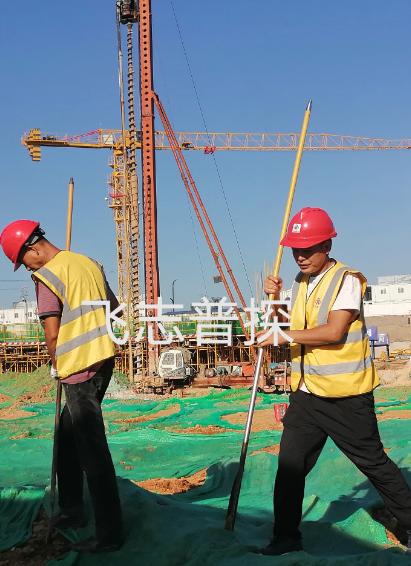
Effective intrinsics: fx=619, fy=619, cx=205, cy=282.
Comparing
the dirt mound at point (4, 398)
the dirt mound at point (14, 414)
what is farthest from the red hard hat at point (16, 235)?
the dirt mound at point (4, 398)

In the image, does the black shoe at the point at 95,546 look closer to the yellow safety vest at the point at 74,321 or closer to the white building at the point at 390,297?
the yellow safety vest at the point at 74,321

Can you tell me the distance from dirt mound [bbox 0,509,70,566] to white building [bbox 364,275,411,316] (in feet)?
163

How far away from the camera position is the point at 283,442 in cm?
313

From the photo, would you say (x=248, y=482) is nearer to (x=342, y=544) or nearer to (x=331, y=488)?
(x=331, y=488)

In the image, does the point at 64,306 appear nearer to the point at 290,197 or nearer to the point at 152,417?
the point at 290,197

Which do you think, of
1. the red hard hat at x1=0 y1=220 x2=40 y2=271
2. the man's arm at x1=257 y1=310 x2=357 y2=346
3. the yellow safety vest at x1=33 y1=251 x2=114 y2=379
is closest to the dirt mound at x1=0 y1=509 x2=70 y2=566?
the yellow safety vest at x1=33 y1=251 x2=114 y2=379

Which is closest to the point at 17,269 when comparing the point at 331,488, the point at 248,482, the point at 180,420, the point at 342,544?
the point at 342,544

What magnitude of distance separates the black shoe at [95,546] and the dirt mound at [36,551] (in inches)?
6.9

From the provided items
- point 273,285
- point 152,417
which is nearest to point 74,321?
point 273,285

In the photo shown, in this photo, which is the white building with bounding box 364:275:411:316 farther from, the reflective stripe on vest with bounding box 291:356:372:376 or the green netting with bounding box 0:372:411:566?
the reflective stripe on vest with bounding box 291:356:372:376

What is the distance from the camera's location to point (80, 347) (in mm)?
3188

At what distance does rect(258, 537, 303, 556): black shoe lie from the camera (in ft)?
9.64

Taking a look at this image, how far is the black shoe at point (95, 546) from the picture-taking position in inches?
119

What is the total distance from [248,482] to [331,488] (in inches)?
25.1
